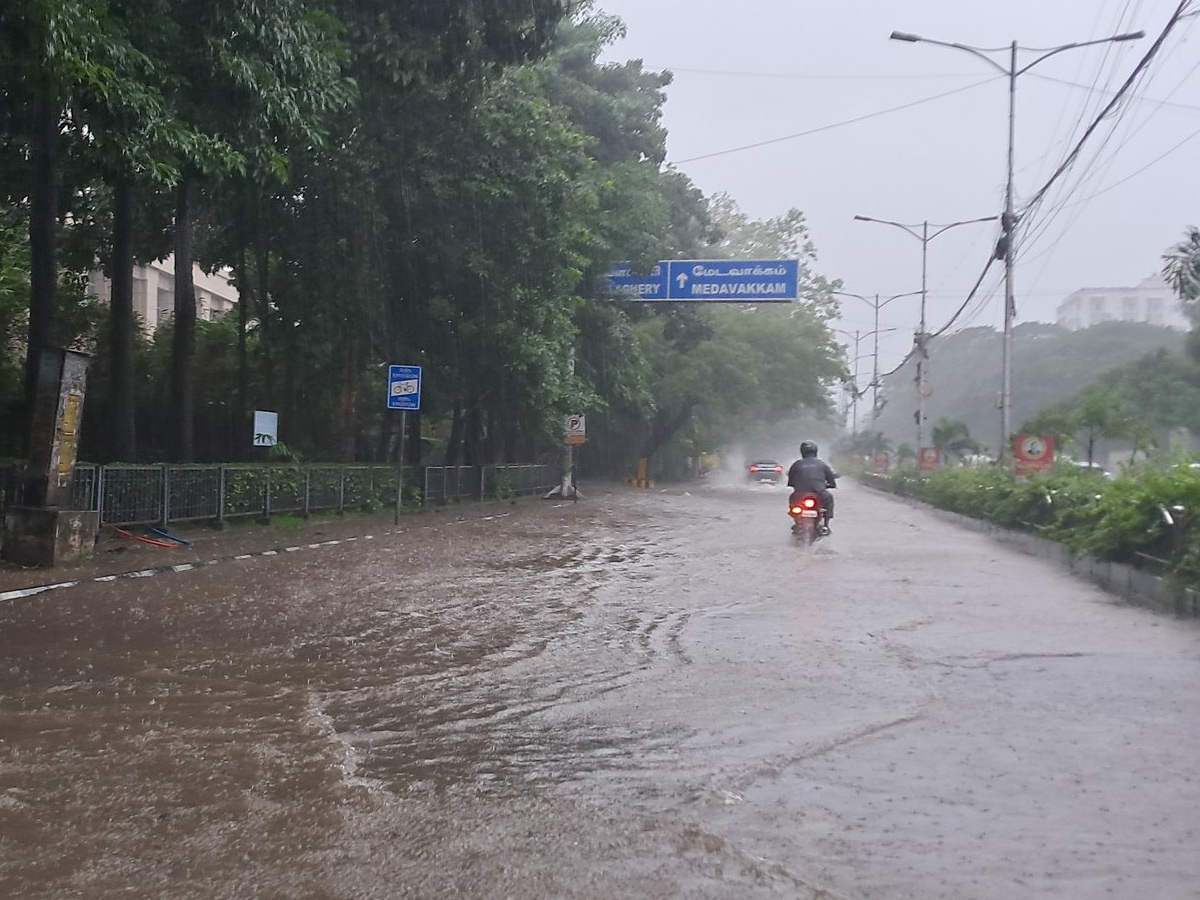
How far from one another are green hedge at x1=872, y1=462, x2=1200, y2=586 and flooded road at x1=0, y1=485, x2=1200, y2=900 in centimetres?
134

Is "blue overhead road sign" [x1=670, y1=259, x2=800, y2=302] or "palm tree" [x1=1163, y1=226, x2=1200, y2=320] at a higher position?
"blue overhead road sign" [x1=670, y1=259, x2=800, y2=302]

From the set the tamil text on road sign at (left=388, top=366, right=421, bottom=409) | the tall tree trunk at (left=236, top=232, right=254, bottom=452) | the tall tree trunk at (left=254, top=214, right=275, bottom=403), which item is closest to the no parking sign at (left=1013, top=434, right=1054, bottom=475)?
the tamil text on road sign at (left=388, top=366, right=421, bottom=409)

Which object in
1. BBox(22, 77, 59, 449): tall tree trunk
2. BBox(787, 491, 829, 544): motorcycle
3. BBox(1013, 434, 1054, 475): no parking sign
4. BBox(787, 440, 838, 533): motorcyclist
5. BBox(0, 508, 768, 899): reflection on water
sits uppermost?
BBox(22, 77, 59, 449): tall tree trunk

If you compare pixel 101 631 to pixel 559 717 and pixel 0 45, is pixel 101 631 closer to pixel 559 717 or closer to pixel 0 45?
pixel 559 717

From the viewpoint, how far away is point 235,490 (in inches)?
805

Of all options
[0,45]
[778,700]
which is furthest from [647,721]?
[0,45]

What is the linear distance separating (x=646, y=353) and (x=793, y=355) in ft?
39.6

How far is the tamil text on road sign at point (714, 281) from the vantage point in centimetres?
3550

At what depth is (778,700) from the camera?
769cm

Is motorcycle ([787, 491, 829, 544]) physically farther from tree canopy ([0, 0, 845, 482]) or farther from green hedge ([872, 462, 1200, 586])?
tree canopy ([0, 0, 845, 482])

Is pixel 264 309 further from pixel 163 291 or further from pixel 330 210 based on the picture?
pixel 163 291

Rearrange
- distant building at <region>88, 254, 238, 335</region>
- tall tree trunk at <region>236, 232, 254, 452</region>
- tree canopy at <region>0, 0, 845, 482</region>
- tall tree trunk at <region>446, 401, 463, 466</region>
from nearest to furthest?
tree canopy at <region>0, 0, 845, 482</region> < tall tree trunk at <region>236, 232, 254, 452</region> < tall tree trunk at <region>446, 401, 463, 466</region> < distant building at <region>88, 254, 238, 335</region>

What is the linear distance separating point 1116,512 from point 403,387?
12.9 m

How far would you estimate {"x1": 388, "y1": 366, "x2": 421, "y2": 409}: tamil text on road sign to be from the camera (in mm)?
23219
